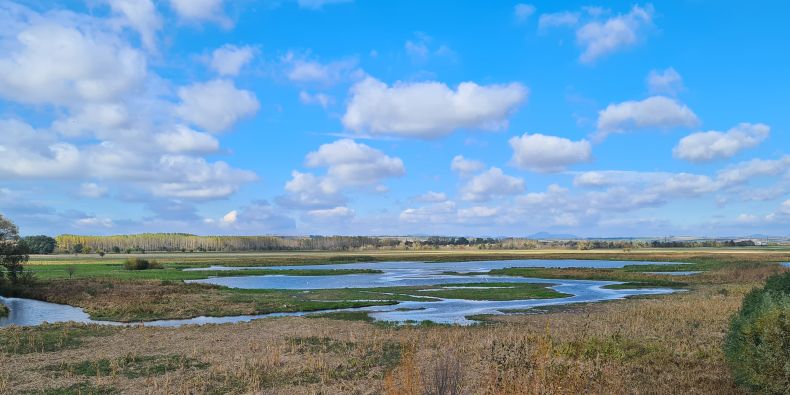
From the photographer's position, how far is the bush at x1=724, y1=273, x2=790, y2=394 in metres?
10.8

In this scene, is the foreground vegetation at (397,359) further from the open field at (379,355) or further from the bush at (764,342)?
the bush at (764,342)

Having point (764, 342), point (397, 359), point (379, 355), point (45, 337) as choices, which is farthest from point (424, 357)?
point (45, 337)

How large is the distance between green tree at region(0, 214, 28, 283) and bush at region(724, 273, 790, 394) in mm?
61586

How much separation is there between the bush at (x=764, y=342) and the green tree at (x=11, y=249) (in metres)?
61.6

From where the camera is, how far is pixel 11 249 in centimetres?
5369

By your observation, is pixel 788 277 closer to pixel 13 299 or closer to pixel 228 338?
pixel 228 338

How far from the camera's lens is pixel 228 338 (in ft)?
87.2

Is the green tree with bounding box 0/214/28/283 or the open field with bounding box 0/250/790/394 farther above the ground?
the green tree with bounding box 0/214/28/283

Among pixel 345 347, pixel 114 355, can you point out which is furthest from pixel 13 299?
pixel 345 347

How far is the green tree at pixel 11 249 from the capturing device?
5319cm

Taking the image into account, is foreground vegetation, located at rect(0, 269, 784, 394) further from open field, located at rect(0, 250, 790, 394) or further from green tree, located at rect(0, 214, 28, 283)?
green tree, located at rect(0, 214, 28, 283)

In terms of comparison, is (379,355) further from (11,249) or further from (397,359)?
(11,249)

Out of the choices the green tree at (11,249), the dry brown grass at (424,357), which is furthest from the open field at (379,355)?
the green tree at (11,249)

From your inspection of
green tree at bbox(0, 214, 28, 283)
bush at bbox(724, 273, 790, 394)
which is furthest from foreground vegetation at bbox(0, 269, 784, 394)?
green tree at bbox(0, 214, 28, 283)
